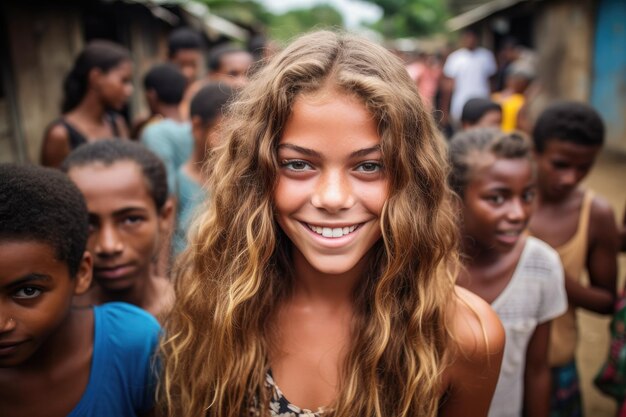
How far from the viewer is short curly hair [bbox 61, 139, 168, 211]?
6.75 ft

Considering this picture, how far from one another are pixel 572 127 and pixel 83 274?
236 cm

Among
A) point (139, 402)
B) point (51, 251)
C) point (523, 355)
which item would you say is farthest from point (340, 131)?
point (523, 355)

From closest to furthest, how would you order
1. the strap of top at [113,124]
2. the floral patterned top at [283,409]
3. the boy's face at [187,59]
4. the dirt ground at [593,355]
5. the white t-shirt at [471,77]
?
the floral patterned top at [283,409] → the dirt ground at [593,355] → the strap of top at [113,124] → the boy's face at [187,59] → the white t-shirt at [471,77]

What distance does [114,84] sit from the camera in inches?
153

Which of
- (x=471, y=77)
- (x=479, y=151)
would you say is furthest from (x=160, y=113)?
(x=471, y=77)

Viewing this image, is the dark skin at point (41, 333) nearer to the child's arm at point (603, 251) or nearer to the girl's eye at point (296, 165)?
the girl's eye at point (296, 165)

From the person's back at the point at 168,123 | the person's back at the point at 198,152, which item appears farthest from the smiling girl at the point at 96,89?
the person's back at the point at 198,152

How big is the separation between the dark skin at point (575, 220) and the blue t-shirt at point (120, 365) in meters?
1.92

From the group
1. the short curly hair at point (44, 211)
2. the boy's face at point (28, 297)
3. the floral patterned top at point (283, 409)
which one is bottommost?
the floral patterned top at point (283, 409)

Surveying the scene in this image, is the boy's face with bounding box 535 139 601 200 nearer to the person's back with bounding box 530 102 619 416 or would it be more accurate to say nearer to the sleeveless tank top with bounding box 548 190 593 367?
the person's back with bounding box 530 102 619 416

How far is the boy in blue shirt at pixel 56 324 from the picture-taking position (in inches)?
54.9

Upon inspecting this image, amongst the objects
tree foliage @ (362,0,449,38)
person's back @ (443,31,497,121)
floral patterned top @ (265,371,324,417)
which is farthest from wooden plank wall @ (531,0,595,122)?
tree foliage @ (362,0,449,38)

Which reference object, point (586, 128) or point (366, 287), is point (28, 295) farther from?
point (586, 128)

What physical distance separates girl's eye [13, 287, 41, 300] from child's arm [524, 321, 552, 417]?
1.73 meters
